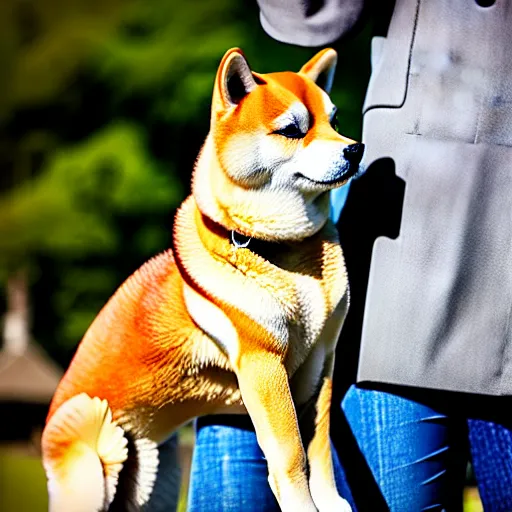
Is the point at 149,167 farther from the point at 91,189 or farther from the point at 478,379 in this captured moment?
the point at 478,379

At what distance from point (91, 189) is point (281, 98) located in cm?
870

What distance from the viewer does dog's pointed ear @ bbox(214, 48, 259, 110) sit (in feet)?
5.92

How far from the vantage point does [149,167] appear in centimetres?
1027

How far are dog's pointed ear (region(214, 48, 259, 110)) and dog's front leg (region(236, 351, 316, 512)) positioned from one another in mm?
501

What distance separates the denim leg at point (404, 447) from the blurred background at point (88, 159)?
7346 millimetres

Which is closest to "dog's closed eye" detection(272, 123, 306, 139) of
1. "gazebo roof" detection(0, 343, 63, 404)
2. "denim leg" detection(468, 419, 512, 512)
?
"denim leg" detection(468, 419, 512, 512)

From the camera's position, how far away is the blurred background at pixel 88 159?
388 inches

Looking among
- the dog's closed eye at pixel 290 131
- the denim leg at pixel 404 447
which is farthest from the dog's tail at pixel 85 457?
the dog's closed eye at pixel 290 131

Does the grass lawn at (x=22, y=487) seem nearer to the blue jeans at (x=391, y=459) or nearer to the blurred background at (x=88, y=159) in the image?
the blurred background at (x=88, y=159)

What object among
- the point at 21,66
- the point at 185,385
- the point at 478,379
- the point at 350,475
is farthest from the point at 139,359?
the point at 21,66

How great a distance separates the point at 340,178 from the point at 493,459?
2.54ft

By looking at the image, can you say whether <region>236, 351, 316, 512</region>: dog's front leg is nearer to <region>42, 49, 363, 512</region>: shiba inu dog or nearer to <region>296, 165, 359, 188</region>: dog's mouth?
<region>42, 49, 363, 512</region>: shiba inu dog

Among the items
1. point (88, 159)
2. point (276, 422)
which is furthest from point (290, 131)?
point (88, 159)

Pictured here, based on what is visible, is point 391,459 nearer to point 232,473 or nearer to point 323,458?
point 323,458
